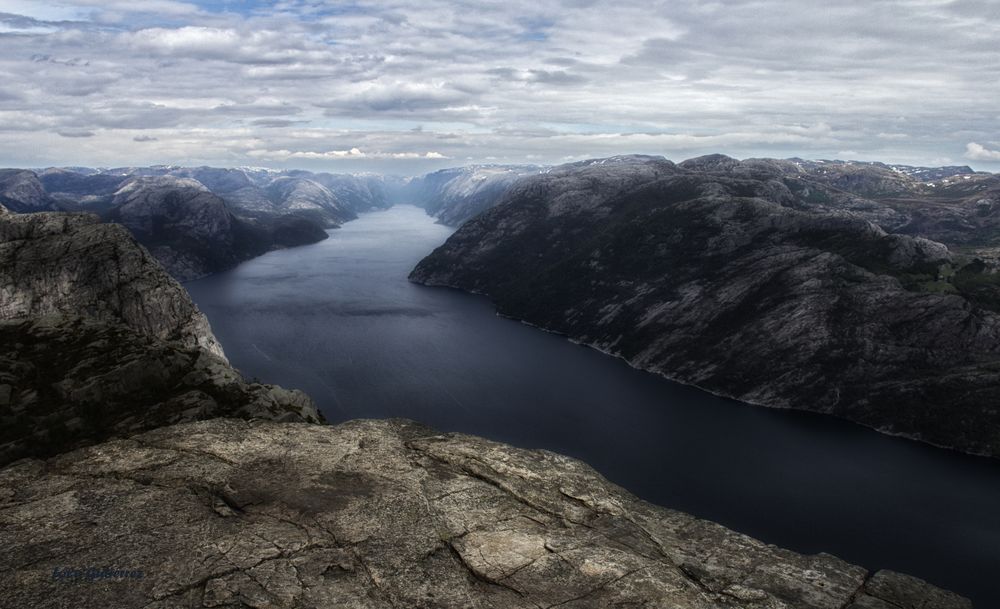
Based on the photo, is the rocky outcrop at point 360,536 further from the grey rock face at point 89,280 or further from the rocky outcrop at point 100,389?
the grey rock face at point 89,280

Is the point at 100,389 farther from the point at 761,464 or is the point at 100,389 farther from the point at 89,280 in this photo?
the point at 761,464

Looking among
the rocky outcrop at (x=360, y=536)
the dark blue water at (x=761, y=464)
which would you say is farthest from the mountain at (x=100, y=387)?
the dark blue water at (x=761, y=464)

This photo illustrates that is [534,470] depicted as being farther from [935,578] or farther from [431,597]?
[935,578]

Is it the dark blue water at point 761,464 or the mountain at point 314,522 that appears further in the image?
the dark blue water at point 761,464

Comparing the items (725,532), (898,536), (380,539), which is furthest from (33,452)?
(898,536)

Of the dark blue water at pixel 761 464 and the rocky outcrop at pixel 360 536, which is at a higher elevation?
the rocky outcrop at pixel 360 536
